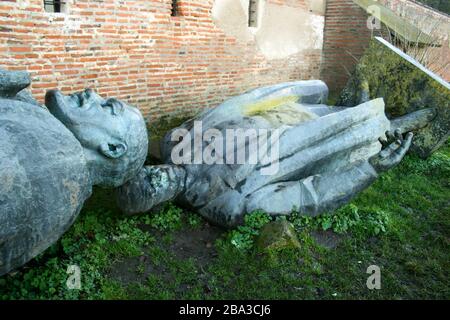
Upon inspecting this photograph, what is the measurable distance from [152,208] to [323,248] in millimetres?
1443

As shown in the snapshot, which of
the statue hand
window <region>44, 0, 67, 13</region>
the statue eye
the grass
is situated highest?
window <region>44, 0, 67, 13</region>

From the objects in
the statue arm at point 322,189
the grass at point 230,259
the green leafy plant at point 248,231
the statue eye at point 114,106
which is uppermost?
the statue eye at point 114,106

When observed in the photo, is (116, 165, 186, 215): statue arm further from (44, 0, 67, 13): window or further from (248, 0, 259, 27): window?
(248, 0, 259, 27): window

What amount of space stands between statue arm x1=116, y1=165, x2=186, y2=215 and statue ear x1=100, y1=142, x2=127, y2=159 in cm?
62

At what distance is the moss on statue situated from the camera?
A: 4.72 metres

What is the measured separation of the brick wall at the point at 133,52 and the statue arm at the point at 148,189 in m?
2.35

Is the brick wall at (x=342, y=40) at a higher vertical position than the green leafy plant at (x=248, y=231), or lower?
higher

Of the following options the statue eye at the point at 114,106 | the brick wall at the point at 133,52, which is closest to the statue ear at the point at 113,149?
the statue eye at the point at 114,106

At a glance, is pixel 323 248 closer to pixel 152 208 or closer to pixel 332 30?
pixel 152 208

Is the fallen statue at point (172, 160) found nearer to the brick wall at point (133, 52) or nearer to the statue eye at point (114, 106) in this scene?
the statue eye at point (114, 106)

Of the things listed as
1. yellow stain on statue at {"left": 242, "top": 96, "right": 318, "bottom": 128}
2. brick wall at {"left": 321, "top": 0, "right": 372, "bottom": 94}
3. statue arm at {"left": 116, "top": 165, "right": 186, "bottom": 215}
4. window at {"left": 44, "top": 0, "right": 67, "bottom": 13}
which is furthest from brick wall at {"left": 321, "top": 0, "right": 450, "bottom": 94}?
statue arm at {"left": 116, "top": 165, "right": 186, "bottom": 215}

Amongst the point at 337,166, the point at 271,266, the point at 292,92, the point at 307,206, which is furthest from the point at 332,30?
the point at 271,266

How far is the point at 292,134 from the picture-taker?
3512mm

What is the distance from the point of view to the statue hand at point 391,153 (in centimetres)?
378
